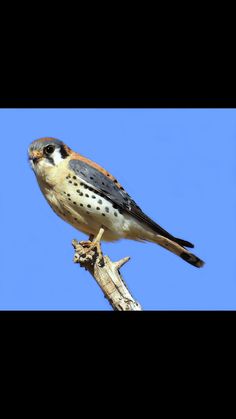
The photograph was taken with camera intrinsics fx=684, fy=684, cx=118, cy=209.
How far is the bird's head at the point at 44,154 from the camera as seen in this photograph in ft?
24.3

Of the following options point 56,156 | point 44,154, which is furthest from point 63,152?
point 44,154

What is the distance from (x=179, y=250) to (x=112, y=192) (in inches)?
40.2

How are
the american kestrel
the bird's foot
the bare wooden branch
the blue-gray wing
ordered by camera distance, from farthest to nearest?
the blue-gray wing, the american kestrel, the bird's foot, the bare wooden branch

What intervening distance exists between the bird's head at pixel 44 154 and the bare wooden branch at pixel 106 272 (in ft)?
3.49

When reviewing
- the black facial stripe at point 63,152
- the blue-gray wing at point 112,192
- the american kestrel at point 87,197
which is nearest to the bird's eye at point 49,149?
the american kestrel at point 87,197

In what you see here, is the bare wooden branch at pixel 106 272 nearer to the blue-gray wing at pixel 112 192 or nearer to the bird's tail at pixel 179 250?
the blue-gray wing at pixel 112 192

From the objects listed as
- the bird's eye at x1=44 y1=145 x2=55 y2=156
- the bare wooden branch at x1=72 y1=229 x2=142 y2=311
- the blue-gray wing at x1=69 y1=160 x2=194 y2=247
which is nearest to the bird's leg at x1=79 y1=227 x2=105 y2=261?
the bare wooden branch at x1=72 y1=229 x2=142 y2=311

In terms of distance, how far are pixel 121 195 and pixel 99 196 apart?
0.94 feet

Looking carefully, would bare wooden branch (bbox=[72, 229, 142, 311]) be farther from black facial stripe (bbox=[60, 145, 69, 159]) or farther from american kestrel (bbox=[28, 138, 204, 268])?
black facial stripe (bbox=[60, 145, 69, 159])

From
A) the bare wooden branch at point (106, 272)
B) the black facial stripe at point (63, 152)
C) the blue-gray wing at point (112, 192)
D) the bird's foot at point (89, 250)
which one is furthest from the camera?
the black facial stripe at point (63, 152)

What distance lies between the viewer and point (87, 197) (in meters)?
7.31

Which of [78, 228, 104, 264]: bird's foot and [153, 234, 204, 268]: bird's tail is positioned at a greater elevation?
[153, 234, 204, 268]: bird's tail

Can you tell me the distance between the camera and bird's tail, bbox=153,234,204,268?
7703mm

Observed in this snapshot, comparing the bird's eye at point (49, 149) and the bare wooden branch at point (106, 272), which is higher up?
the bird's eye at point (49, 149)
